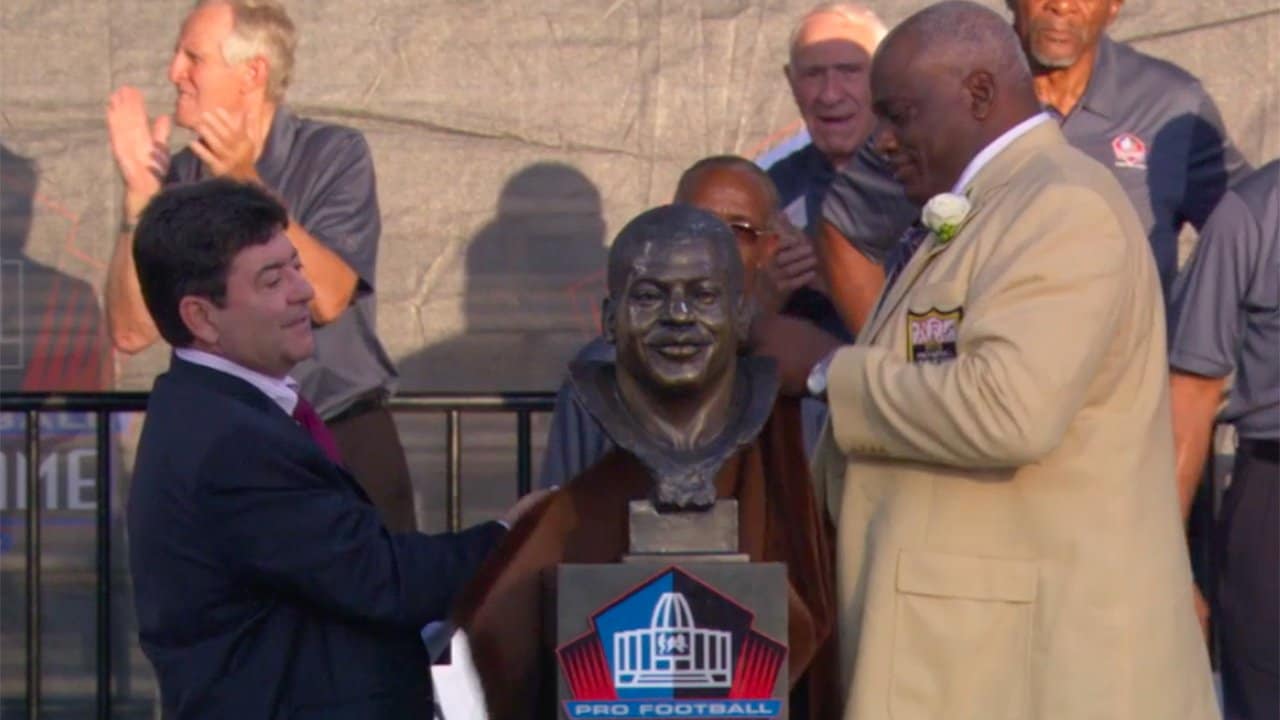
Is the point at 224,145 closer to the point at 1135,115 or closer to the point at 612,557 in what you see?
the point at 1135,115

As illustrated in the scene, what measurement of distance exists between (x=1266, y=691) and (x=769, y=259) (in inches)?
56.6

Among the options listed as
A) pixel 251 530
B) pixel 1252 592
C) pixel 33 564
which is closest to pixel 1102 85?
pixel 1252 592

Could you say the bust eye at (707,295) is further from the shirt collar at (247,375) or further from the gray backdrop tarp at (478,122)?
the gray backdrop tarp at (478,122)

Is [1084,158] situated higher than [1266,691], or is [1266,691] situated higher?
[1084,158]

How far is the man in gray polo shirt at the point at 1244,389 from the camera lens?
5.09 meters

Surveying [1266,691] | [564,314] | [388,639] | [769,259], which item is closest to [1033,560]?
[388,639]

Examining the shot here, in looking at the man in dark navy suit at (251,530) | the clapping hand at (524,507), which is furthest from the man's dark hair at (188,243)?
the clapping hand at (524,507)

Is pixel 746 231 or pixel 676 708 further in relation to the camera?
pixel 746 231

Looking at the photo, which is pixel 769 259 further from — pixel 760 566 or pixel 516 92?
pixel 516 92

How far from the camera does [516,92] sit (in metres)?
6.38

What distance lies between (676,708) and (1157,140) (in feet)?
7.79

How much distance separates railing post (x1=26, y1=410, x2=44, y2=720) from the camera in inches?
219

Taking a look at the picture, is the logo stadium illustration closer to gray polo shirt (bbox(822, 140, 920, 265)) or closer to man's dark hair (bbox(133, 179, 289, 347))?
man's dark hair (bbox(133, 179, 289, 347))

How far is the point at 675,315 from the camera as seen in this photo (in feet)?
11.4
